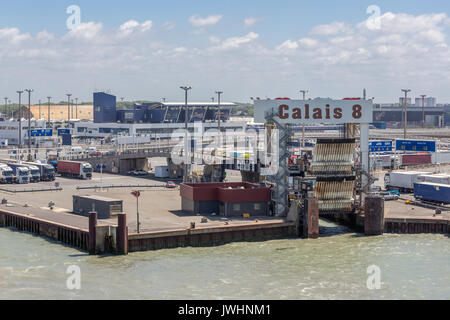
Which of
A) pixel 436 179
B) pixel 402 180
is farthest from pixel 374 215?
pixel 402 180

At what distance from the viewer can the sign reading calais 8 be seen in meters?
68.9

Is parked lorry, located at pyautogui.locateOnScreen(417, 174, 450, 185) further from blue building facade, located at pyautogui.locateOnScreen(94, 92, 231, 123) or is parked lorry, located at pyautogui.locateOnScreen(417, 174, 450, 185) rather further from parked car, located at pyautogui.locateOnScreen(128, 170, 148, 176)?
blue building facade, located at pyautogui.locateOnScreen(94, 92, 231, 123)

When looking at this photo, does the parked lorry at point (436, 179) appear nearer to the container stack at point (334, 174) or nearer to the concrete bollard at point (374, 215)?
the container stack at point (334, 174)

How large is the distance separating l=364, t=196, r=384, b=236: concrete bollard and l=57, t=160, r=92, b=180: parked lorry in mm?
50661

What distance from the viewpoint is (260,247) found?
61.5m

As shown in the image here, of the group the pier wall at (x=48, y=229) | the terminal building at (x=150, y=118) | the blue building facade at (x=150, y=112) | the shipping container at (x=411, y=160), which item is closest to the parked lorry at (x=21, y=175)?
the pier wall at (x=48, y=229)

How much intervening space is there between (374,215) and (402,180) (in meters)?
24.6

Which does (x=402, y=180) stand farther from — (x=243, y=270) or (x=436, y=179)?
(x=243, y=270)

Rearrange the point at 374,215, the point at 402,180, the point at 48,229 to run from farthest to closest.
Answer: the point at 402,180 < the point at 374,215 < the point at 48,229

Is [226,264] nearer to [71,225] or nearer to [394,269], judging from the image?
[394,269]

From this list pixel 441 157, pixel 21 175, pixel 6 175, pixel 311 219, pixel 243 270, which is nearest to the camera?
pixel 243 270

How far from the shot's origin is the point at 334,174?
70625 millimetres

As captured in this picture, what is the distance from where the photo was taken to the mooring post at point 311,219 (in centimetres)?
6562
